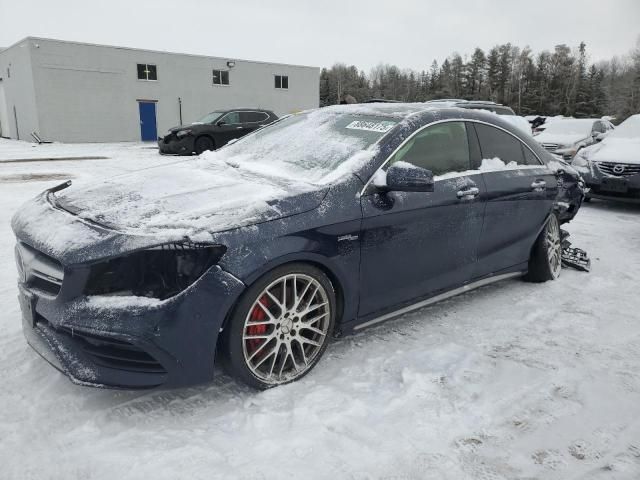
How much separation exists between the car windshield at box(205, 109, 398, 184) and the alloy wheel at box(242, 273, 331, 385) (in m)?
0.68

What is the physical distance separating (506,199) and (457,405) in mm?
1930

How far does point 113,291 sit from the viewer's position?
7.80ft

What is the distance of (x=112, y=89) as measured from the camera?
1012 inches

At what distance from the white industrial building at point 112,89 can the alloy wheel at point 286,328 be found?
2538 centimetres

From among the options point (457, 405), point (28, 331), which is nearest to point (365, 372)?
point (457, 405)

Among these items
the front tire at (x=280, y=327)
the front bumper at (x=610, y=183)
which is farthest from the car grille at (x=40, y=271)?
the front bumper at (x=610, y=183)

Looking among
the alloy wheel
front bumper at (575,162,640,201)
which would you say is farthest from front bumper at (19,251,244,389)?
front bumper at (575,162,640,201)

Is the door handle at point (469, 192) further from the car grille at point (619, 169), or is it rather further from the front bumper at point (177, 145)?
the front bumper at point (177, 145)

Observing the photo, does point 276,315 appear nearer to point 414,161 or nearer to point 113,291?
point 113,291

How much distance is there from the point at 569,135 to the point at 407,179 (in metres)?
12.3

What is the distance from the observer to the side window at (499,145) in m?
3.95

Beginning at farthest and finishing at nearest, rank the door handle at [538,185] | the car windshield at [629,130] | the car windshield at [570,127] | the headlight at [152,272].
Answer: the car windshield at [570,127], the car windshield at [629,130], the door handle at [538,185], the headlight at [152,272]

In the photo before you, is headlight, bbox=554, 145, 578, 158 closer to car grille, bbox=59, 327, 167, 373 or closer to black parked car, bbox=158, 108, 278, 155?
black parked car, bbox=158, 108, 278, 155

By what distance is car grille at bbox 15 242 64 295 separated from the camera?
8.06ft
